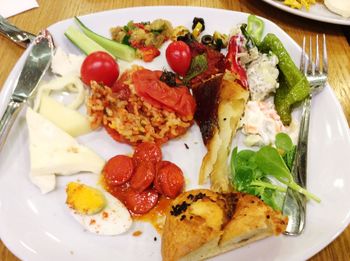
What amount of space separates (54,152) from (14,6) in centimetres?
177

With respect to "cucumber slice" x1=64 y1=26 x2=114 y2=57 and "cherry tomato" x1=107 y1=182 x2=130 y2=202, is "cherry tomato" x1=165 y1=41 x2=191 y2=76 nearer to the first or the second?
"cucumber slice" x1=64 y1=26 x2=114 y2=57

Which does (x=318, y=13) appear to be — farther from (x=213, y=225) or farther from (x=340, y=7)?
(x=213, y=225)

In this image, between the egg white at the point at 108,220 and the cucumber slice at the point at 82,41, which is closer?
the egg white at the point at 108,220

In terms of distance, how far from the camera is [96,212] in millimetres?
1979

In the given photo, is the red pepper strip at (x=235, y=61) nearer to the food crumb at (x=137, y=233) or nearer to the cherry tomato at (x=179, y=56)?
the cherry tomato at (x=179, y=56)

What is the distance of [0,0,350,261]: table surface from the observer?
2863 mm

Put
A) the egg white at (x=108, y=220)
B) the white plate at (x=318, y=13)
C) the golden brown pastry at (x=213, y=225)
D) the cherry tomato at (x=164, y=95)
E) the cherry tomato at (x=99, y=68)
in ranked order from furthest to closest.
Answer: the white plate at (x=318, y=13)
the cherry tomato at (x=99, y=68)
the cherry tomato at (x=164, y=95)
the egg white at (x=108, y=220)
the golden brown pastry at (x=213, y=225)

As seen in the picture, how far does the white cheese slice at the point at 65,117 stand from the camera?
7.64 feet

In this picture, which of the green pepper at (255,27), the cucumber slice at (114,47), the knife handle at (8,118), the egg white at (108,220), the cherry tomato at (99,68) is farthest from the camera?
the green pepper at (255,27)

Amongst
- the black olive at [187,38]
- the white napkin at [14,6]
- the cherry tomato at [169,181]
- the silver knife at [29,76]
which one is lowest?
the cherry tomato at [169,181]

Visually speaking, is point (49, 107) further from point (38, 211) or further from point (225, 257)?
point (225, 257)

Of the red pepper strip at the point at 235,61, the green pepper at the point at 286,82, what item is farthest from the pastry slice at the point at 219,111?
the green pepper at the point at 286,82

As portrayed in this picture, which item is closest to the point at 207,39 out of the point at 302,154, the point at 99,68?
the point at 99,68

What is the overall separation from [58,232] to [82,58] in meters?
1.30
